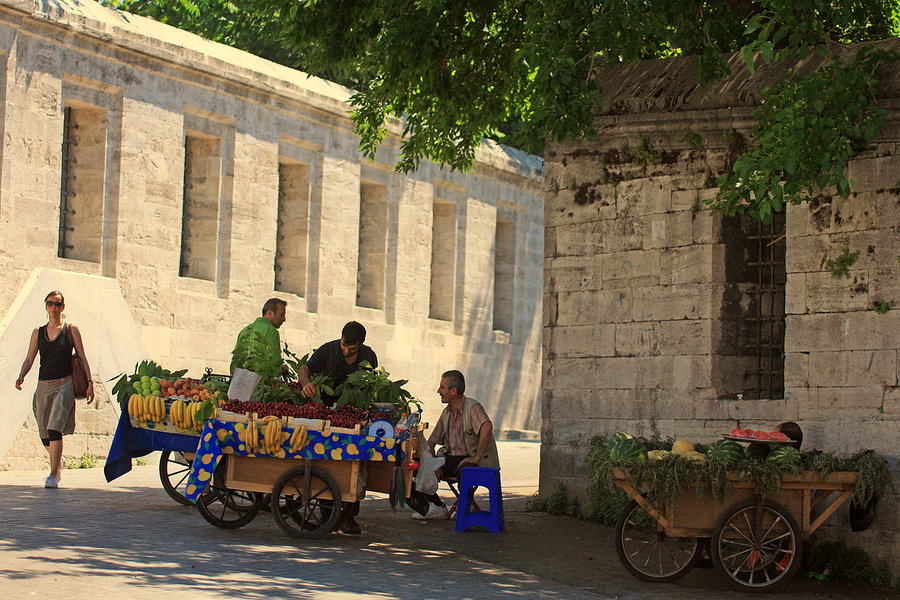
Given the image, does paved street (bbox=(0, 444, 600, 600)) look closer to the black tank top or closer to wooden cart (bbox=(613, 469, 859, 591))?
wooden cart (bbox=(613, 469, 859, 591))

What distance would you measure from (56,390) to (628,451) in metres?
5.96

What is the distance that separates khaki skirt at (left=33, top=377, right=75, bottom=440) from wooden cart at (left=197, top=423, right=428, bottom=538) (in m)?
2.68

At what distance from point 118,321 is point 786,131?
31.7 feet

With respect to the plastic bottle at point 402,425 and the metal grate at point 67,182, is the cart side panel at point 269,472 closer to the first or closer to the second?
the plastic bottle at point 402,425

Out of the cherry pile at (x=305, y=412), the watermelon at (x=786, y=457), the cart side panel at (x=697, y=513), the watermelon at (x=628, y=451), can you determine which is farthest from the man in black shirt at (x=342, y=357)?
the watermelon at (x=786, y=457)

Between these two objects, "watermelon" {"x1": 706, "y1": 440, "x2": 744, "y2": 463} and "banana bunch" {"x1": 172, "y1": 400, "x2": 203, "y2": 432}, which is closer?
"watermelon" {"x1": 706, "y1": 440, "x2": 744, "y2": 463}

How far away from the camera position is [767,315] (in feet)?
34.7

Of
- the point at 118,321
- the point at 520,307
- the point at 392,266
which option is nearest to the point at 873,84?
the point at 118,321

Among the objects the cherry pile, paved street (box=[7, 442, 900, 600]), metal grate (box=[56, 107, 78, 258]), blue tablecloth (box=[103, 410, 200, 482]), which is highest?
metal grate (box=[56, 107, 78, 258])

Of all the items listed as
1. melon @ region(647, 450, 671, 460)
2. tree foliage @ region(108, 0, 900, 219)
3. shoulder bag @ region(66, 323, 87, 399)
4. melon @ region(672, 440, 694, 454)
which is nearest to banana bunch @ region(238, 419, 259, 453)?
melon @ region(647, 450, 671, 460)

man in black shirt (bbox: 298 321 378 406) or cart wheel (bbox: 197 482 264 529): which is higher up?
man in black shirt (bbox: 298 321 378 406)

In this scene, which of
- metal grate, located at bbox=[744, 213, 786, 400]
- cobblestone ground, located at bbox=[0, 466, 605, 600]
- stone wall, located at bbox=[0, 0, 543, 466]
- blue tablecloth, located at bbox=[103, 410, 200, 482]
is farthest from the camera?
stone wall, located at bbox=[0, 0, 543, 466]

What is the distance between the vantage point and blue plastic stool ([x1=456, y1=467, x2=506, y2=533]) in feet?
33.5

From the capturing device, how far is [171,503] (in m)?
11.3
